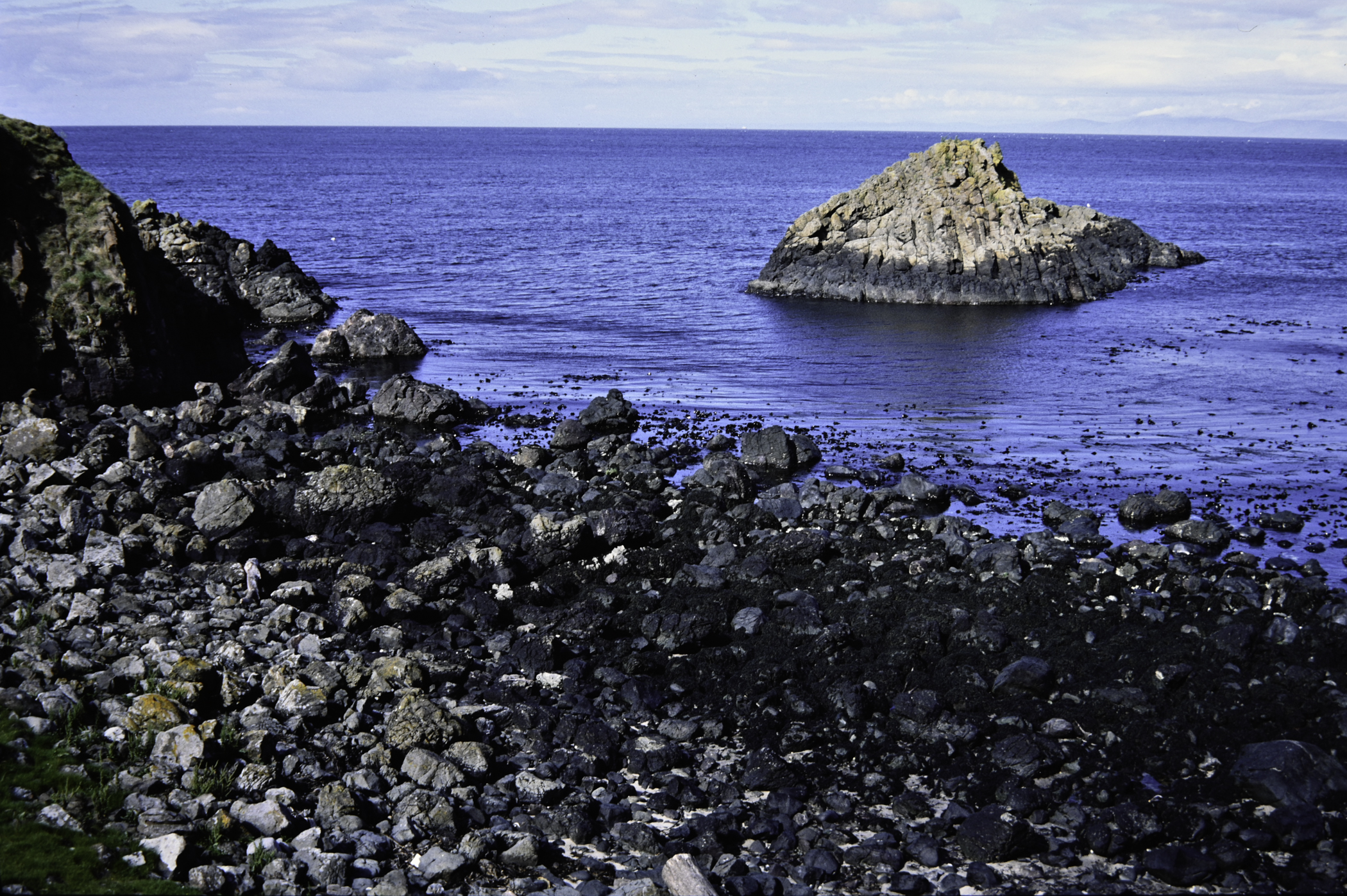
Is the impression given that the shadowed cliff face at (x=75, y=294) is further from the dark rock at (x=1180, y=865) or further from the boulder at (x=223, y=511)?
the dark rock at (x=1180, y=865)

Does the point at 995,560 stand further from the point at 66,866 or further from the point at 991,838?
the point at 66,866

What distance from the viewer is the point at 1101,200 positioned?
6309 inches

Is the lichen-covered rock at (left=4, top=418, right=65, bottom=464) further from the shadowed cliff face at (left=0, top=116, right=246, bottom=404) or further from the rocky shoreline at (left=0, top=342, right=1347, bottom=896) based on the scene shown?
the shadowed cliff face at (left=0, top=116, right=246, bottom=404)

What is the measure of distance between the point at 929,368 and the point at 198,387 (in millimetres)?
33638

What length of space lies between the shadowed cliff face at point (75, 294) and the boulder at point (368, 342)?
8939mm

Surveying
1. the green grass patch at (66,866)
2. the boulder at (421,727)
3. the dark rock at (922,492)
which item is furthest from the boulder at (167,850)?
the dark rock at (922,492)

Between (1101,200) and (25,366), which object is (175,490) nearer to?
(25,366)

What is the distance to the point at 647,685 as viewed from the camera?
19.6 m

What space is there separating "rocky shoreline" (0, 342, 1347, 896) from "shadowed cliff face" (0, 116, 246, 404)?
790 centimetres

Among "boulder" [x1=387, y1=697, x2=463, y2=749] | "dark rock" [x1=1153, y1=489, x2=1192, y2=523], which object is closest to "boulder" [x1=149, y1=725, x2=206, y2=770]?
"boulder" [x1=387, y1=697, x2=463, y2=749]

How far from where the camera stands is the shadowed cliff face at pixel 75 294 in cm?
3725

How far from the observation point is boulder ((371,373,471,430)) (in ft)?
131

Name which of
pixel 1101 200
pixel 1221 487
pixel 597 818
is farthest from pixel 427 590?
pixel 1101 200

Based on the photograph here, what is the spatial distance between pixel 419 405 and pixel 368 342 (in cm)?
1409
